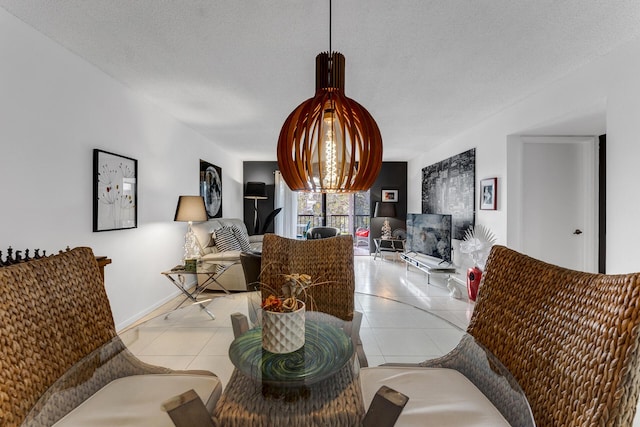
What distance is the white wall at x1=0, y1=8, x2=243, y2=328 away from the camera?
6.34 ft

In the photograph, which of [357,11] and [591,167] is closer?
[357,11]

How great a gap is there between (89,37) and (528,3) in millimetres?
2907

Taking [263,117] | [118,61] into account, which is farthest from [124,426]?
[263,117]

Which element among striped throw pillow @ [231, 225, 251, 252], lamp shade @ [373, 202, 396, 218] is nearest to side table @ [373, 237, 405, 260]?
lamp shade @ [373, 202, 396, 218]

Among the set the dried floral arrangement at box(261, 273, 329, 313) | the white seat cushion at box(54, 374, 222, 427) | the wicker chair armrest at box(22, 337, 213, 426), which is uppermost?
the dried floral arrangement at box(261, 273, 329, 313)

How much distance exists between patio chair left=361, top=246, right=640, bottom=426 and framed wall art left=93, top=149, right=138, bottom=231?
263 centimetres

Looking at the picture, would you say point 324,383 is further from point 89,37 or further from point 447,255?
point 447,255

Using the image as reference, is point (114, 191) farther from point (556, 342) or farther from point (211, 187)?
point (556, 342)

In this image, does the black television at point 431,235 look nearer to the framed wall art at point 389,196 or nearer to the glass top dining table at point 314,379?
the framed wall art at point 389,196

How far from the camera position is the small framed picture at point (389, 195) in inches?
291

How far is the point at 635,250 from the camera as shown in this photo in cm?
215

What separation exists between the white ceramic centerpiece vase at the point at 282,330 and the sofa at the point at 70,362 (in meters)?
0.26

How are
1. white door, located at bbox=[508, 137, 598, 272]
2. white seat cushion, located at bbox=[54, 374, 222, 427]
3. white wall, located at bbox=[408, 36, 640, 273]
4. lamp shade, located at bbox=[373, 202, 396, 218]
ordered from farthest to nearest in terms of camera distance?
1. lamp shade, located at bbox=[373, 202, 396, 218]
2. white door, located at bbox=[508, 137, 598, 272]
3. white wall, located at bbox=[408, 36, 640, 273]
4. white seat cushion, located at bbox=[54, 374, 222, 427]

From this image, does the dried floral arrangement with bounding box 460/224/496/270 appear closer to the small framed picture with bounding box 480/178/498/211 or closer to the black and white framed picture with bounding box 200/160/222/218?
the small framed picture with bounding box 480/178/498/211
